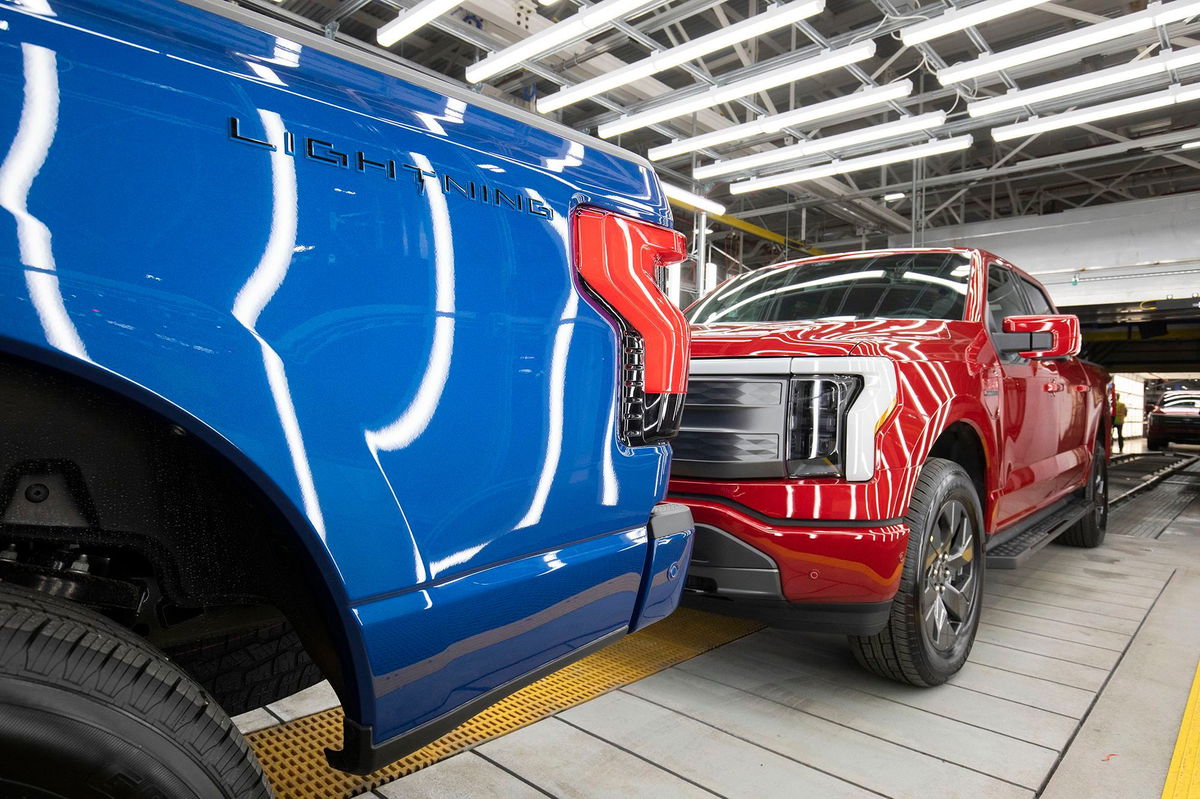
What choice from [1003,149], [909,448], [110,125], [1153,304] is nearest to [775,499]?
[909,448]

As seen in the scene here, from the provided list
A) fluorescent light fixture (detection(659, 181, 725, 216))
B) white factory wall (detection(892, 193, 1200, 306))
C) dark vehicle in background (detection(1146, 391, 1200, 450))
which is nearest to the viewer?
fluorescent light fixture (detection(659, 181, 725, 216))

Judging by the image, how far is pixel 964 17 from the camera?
570 cm

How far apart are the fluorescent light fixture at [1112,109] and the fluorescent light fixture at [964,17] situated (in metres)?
2.10

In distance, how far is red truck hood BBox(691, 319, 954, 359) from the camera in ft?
8.04

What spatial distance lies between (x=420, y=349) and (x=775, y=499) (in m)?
1.62

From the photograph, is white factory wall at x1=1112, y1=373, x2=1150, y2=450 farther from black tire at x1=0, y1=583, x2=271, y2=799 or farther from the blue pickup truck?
black tire at x1=0, y1=583, x2=271, y2=799

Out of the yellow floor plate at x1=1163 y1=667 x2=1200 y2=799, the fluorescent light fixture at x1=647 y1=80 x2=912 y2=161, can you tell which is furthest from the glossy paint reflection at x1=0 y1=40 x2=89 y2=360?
the fluorescent light fixture at x1=647 y1=80 x2=912 y2=161

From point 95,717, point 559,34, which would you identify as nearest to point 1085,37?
point 559,34

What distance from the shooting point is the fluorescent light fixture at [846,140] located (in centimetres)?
782

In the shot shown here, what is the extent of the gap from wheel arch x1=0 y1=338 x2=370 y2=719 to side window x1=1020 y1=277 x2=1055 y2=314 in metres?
4.11

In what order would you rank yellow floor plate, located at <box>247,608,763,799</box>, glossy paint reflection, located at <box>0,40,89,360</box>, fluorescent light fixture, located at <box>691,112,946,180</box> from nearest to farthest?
glossy paint reflection, located at <box>0,40,89,360</box>, yellow floor plate, located at <box>247,608,763,799</box>, fluorescent light fixture, located at <box>691,112,946,180</box>

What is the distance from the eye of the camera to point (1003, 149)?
43.1ft

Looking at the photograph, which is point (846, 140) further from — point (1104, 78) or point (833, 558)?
point (833, 558)

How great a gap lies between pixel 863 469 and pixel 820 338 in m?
0.49
